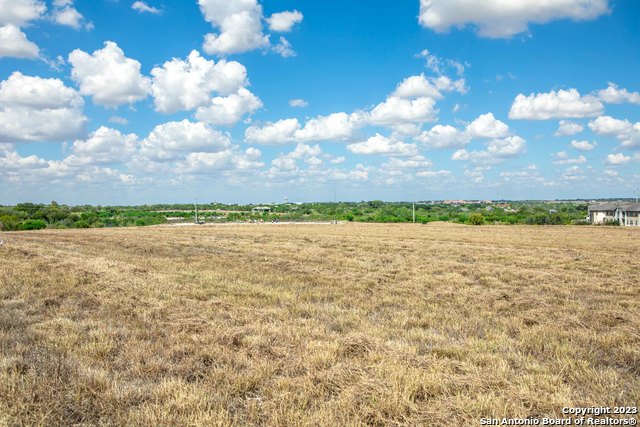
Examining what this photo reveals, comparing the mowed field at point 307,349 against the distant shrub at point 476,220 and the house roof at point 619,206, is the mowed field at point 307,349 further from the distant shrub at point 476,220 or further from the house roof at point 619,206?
the house roof at point 619,206

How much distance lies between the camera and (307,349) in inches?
298

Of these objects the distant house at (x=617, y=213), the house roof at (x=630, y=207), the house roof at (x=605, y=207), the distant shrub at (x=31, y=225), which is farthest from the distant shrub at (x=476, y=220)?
the distant shrub at (x=31, y=225)

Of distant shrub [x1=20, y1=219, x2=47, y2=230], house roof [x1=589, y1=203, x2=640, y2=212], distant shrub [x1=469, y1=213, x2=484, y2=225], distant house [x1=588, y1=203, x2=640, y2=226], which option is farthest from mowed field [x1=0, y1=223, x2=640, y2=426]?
house roof [x1=589, y1=203, x2=640, y2=212]

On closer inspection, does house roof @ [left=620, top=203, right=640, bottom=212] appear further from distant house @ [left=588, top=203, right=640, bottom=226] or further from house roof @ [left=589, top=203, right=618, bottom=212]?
house roof @ [left=589, top=203, right=618, bottom=212]

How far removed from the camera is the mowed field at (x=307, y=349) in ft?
17.7

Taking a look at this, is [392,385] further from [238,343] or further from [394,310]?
[394,310]

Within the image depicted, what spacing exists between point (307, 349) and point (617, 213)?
4606 inches

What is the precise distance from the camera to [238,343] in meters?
8.04

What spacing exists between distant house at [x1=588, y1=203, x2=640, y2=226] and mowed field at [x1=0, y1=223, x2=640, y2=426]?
3934 inches

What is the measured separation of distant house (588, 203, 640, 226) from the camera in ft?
316

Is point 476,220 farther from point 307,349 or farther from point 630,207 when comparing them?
point 307,349

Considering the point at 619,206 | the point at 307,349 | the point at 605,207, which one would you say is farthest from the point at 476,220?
the point at 307,349

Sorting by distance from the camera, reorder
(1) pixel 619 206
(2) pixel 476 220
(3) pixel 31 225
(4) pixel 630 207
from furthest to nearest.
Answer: (1) pixel 619 206 → (4) pixel 630 207 → (2) pixel 476 220 → (3) pixel 31 225

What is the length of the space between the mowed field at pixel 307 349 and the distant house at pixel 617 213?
9993 centimetres
